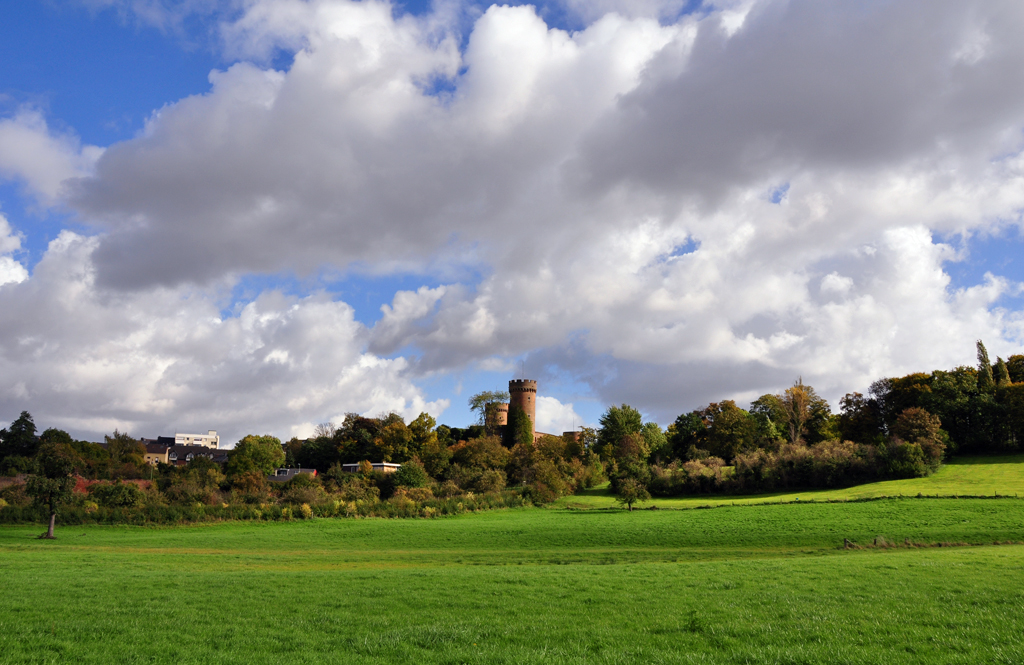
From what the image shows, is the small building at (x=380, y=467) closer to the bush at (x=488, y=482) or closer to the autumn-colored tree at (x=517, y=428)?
the bush at (x=488, y=482)

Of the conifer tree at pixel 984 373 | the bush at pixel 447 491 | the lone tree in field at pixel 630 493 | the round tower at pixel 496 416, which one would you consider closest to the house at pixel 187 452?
the round tower at pixel 496 416

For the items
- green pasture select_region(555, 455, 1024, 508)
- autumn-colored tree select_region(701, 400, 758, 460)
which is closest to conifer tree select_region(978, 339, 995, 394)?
green pasture select_region(555, 455, 1024, 508)

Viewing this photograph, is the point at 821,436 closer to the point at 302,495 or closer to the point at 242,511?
the point at 302,495

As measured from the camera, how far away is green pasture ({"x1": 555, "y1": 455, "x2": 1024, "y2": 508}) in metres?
55.9

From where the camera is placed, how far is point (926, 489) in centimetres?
5766

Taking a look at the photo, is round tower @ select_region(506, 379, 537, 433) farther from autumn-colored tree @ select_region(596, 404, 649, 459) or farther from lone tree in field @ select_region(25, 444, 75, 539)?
lone tree in field @ select_region(25, 444, 75, 539)

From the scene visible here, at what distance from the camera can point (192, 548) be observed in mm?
36906

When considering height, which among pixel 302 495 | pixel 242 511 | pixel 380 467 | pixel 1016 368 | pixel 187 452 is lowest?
pixel 242 511

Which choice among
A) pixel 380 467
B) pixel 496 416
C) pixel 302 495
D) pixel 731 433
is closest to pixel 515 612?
pixel 302 495

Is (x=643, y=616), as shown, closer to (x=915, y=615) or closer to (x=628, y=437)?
(x=915, y=615)

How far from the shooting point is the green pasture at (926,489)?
5588cm

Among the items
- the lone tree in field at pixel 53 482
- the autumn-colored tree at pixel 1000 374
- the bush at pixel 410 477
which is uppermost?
the autumn-colored tree at pixel 1000 374

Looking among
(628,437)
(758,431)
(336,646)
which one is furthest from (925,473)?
(336,646)

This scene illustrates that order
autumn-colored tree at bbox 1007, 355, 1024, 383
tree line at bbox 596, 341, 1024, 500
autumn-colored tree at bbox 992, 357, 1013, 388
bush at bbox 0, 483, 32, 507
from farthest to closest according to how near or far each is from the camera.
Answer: autumn-colored tree at bbox 1007, 355, 1024, 383 → autumn-colored tree at bbox 992, 357, 1013, 388 → tree line at bbox 596, 341, 1024, 500 → bush at bbox 0, 483, 32, 507
